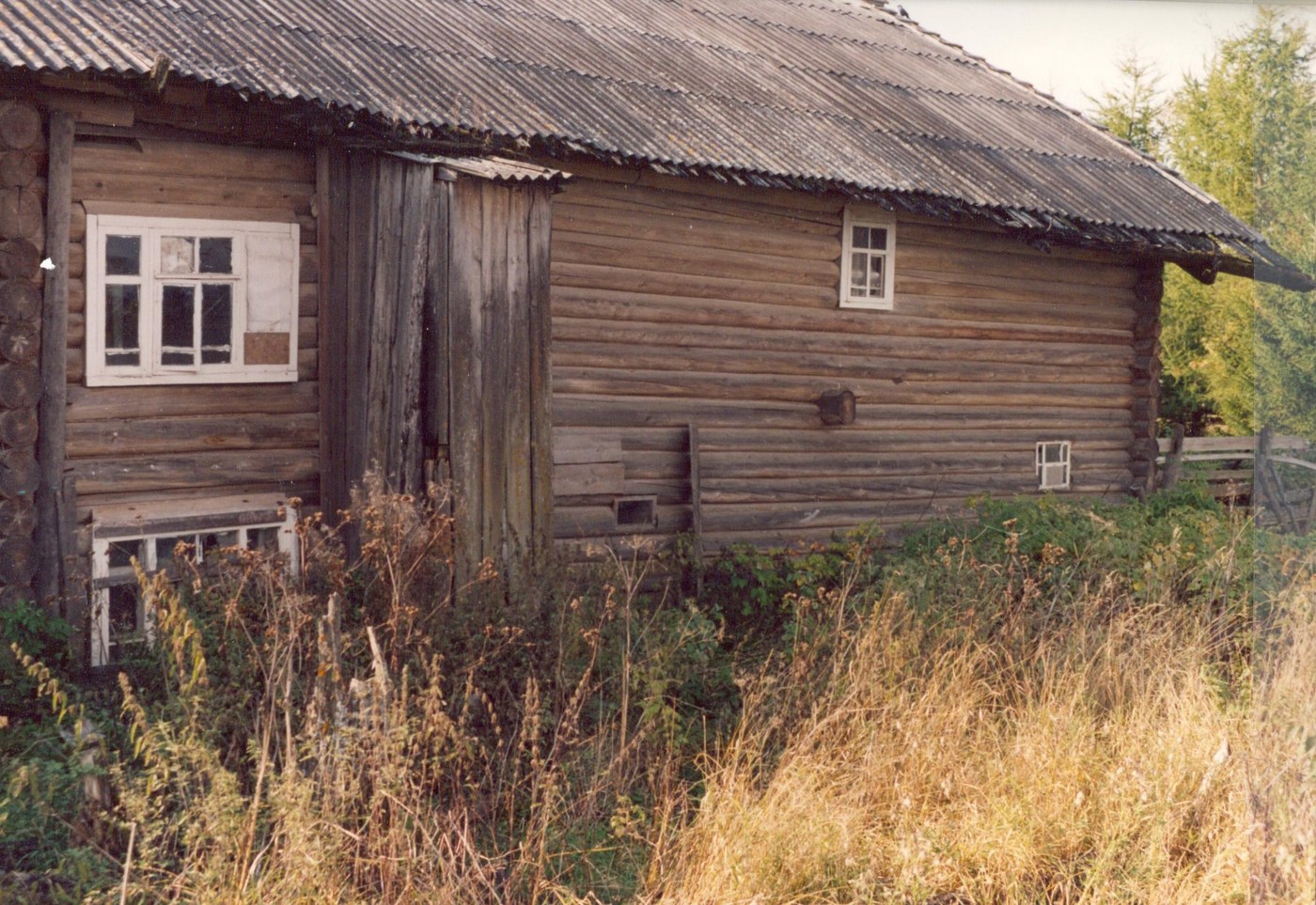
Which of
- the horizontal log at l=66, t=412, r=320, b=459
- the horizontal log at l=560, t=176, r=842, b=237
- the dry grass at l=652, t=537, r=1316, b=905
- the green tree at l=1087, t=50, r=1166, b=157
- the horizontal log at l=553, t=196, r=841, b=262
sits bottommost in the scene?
Answer: the dry grass at l=652, t=537, r=1316, b=905

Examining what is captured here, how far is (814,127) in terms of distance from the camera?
1178cm

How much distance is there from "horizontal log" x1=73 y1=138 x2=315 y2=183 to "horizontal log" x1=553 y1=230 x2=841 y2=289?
2.11 meters

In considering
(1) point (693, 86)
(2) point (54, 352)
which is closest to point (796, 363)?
(1) point (693, 86)

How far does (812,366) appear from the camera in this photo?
38.7ft

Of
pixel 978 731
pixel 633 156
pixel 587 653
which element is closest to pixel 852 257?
pixel 633 156

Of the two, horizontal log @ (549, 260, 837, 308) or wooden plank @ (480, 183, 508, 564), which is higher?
horizontal log @ (549, 260, 837, 308)

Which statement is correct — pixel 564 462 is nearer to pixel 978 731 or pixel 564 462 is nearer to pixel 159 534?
pixel 159 534

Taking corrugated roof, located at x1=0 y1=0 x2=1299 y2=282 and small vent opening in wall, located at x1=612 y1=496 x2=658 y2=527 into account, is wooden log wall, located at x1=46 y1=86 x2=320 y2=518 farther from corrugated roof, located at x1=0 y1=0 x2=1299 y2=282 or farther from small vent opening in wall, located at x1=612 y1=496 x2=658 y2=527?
small vent opening in wall, located at x1=612 y1=496 x2=658 y2=527

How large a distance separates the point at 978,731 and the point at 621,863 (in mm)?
1700

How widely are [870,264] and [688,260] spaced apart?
2.13m

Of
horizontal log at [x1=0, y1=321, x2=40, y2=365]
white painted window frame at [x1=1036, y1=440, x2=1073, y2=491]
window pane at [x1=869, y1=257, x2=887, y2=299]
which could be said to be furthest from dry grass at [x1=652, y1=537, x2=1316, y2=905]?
white painted window frame at [x1=1036, y1=440, x2=1073, y2=491]

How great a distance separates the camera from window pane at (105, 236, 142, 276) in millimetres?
8312

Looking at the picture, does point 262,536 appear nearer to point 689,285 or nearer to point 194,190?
point 194,190

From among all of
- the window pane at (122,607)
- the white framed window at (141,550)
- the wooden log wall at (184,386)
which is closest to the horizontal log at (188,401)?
the wooden log wall at (184,386)
